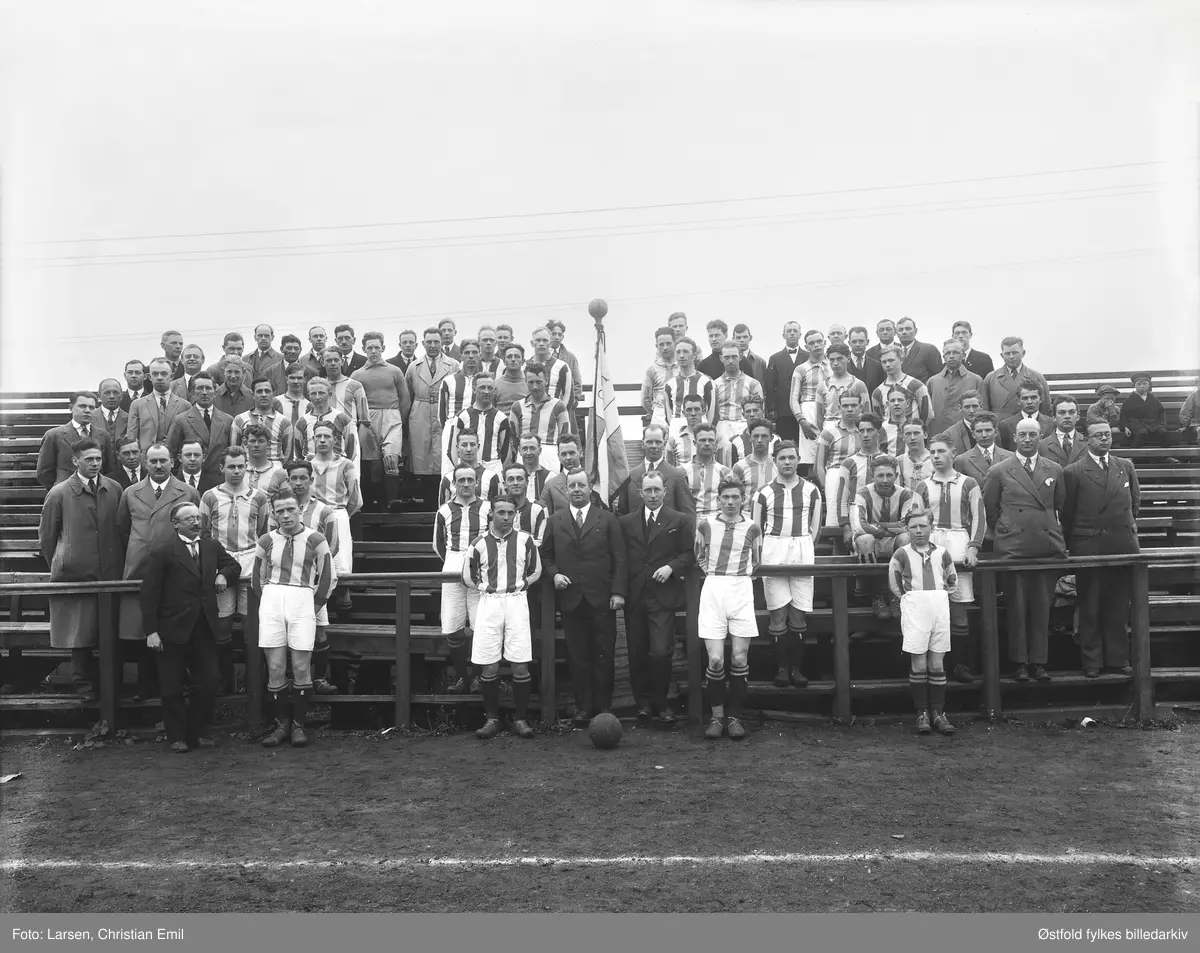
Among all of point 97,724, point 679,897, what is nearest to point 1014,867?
point 679,897

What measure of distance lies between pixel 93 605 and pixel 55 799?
6.05ft

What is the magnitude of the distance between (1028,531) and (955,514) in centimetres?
62

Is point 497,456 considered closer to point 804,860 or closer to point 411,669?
point 411,669

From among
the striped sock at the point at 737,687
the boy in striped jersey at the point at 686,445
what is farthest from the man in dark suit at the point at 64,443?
the striped sock at the point at 737,687

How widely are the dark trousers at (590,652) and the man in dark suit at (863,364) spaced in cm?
416

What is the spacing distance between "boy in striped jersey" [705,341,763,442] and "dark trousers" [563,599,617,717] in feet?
9.53

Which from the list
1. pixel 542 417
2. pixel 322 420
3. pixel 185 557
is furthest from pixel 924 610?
pixel 185 557

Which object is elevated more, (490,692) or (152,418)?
(152,418)

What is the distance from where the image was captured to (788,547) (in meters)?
8.77

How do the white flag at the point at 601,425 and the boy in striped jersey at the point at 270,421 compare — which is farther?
the white flag at the point at 601,425

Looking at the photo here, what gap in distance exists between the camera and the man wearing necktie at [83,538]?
8609 millimetres

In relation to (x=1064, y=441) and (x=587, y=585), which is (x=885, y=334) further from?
(x=587, y=585)

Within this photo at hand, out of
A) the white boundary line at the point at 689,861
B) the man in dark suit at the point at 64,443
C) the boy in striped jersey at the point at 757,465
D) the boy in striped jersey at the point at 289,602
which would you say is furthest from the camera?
the man in dark suit at the point at 64,443

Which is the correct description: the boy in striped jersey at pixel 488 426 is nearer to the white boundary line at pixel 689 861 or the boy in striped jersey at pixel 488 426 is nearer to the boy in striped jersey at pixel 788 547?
the boy in striped jersey at pixel 788 547
